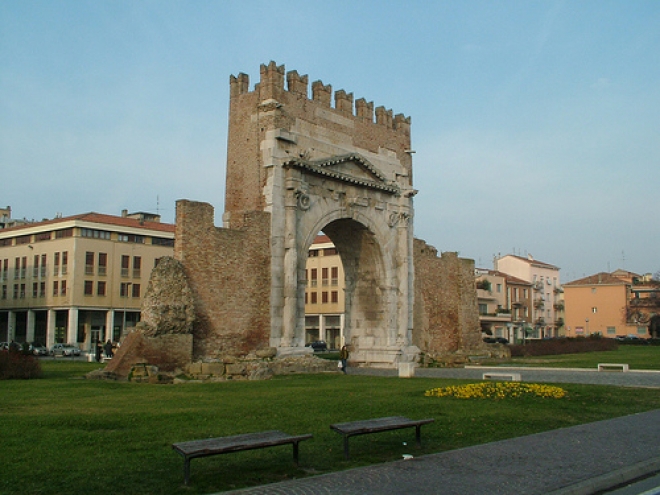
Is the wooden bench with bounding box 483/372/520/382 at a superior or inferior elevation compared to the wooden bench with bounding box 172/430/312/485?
inferior

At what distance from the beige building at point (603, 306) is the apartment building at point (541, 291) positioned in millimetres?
1356

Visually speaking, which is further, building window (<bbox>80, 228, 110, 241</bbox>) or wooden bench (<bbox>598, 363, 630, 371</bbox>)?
building window (<bbox>80, 228, 110, 241</bbox>)

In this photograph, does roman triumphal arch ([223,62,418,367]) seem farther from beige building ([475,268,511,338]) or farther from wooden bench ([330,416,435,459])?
beige building ([475,268,511,338])

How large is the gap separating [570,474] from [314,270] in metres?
52.5

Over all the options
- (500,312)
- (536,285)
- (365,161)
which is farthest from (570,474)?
(536,285)

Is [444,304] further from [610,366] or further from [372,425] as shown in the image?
[372,425]

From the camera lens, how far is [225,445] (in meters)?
6.84

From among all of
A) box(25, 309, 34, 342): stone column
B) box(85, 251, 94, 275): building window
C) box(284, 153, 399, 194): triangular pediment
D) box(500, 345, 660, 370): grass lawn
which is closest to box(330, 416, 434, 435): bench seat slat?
Result: box(284, 153, 399, 194): triangular pediment

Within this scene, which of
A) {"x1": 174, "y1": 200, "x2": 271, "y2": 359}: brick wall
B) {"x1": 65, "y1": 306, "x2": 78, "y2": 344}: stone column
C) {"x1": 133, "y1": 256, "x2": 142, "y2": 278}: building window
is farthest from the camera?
{"x1": 133, "y1": 256, "x2": 142, "y2": 278}: building window

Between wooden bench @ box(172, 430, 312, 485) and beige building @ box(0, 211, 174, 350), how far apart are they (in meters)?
44.1

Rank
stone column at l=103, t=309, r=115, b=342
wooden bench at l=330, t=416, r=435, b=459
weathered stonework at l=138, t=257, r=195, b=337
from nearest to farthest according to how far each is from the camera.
→ 1. wooden bench at l=330, t=416, r=435, b=459
2. weathered stonework at l=138, t=257, r=195, b=337
3. stone column at l=103, t=309, r=115, b=342

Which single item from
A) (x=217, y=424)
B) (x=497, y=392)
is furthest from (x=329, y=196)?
(x=217, y=424)

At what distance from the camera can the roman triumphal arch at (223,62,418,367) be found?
954 inches

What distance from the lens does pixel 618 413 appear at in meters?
11.9
